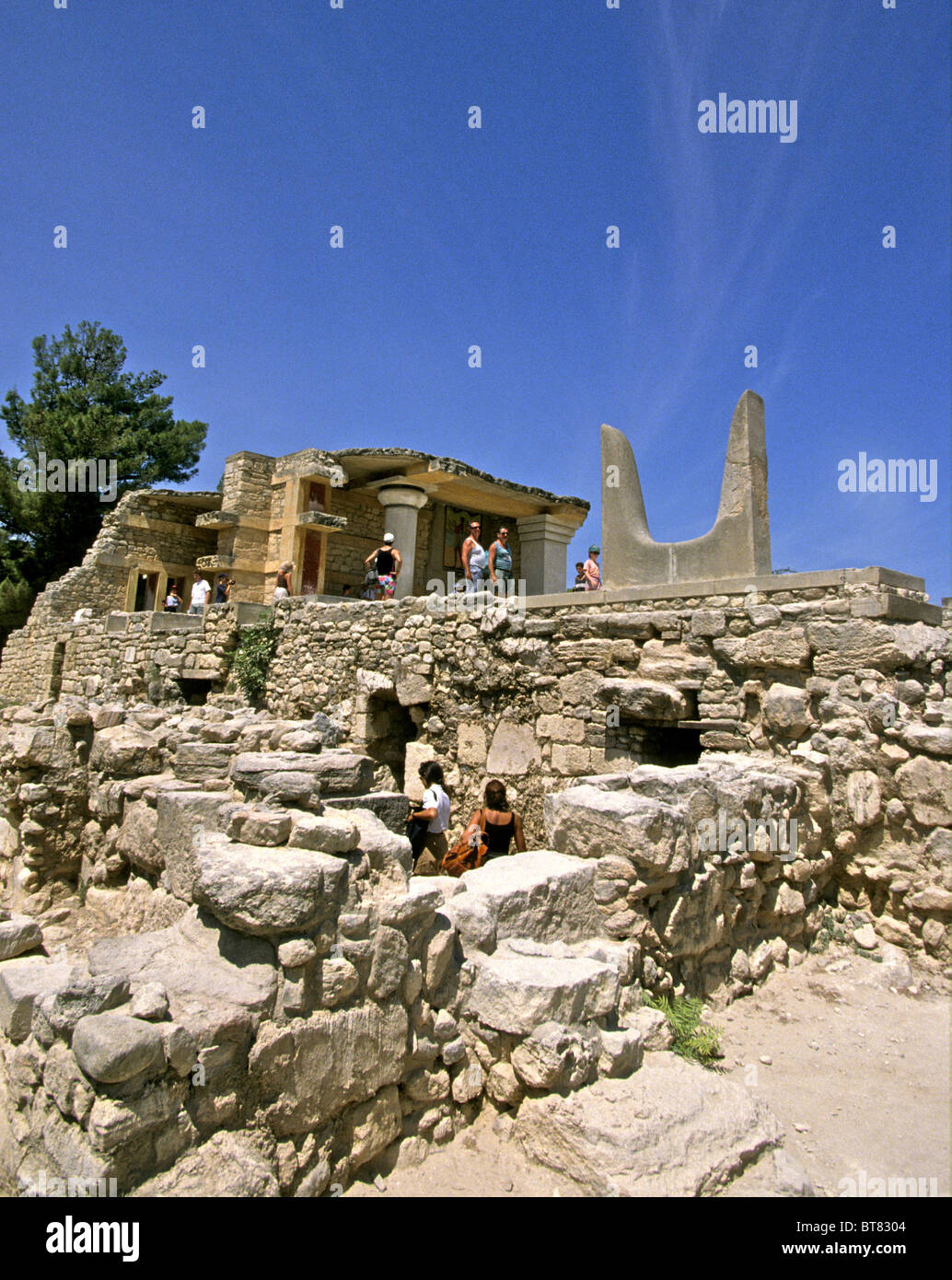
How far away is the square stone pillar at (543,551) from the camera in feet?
52.2

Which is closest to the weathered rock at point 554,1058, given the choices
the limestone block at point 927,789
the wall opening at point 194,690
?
the limestone block at point 927,789

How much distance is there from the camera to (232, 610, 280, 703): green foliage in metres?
10.1

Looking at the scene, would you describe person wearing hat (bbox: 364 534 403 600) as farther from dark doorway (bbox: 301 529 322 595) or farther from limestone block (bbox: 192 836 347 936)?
limestone block (bbox: 192 836 347 936)

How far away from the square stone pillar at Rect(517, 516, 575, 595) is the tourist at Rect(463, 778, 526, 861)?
427 inches

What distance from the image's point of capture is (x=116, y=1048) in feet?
6.09

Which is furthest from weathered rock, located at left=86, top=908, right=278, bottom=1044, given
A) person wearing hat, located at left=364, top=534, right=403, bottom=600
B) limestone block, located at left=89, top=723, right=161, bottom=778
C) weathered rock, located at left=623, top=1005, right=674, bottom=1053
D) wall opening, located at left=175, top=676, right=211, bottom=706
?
wall opening, located at left=175, top=676, right=211, bottom=706

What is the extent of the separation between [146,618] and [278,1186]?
11.6 metres

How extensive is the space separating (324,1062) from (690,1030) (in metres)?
1.66

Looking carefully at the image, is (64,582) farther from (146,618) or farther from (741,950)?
(741,950)

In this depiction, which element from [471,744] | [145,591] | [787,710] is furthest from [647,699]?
[145,591]

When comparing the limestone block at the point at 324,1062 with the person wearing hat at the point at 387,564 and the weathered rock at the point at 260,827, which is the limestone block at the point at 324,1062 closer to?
the weathered rock at the point at 260,827
